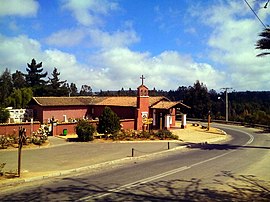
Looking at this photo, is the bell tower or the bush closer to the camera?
the bush

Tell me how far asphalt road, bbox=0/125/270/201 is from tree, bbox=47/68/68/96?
4948 cm

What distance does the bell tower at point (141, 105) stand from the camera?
1403 inches

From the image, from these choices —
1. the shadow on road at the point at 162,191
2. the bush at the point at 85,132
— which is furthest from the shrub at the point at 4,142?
the shadow on road at the point at 162,191

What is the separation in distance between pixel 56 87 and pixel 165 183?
59.0 meters

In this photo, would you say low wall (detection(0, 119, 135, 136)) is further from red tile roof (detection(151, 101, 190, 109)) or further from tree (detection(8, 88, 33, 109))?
tree (detection(8, 88, 33, 109))

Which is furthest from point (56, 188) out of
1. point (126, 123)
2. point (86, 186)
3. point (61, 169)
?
point (126, 123)

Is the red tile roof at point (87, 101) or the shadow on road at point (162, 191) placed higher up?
the red tile roof at point (87, 101)

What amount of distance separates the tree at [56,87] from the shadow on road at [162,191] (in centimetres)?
5343

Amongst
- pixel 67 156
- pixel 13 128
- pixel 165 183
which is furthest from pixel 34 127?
pixel 165 183

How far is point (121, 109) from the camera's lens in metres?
39.7

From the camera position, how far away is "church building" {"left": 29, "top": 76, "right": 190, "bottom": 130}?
1426 inches

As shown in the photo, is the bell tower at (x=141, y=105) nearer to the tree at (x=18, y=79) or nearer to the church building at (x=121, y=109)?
the church building at (x=121, y=109)

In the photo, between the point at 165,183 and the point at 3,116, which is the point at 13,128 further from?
the point at 165,183

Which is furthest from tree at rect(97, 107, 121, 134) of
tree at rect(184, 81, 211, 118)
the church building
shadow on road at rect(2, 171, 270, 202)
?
tree at rect(184, 81, 211, 118)
